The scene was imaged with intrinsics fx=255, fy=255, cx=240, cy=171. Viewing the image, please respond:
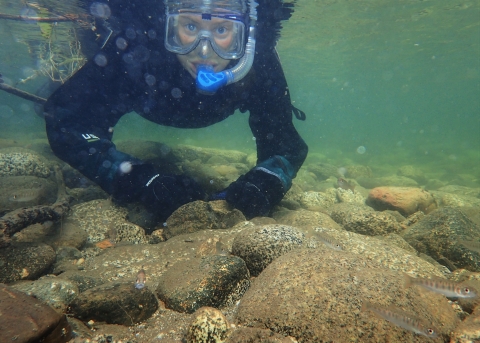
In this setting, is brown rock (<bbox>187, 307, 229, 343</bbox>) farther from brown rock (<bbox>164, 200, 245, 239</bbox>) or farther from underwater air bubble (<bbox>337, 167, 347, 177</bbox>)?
underwater air bubble (<bbox>337, 167, 347, 177</bbox>)

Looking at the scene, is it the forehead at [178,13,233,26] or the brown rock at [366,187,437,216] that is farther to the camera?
the brown rock at [366,187,437,216]

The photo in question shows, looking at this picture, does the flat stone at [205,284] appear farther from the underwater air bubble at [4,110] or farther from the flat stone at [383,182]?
the underwater air bubble at [4,110]

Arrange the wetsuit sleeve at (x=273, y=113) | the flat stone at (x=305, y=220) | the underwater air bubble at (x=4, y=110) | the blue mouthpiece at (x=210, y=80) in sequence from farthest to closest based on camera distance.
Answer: the underwater air bubble at (x=4, y=110) → the wetsuit sleeve at (x=273, y=113) → the blue mouthpiece at (x=210, y=80) → the flat stone at (x=305, y=220)

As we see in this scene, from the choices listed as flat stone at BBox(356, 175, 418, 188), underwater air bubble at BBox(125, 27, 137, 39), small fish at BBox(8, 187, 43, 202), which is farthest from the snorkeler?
flat stone at BBox(356, 175, 418, 188)

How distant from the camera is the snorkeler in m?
4.70

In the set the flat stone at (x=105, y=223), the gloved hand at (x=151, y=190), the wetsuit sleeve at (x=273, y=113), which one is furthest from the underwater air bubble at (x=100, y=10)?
the flat stone at (x=105, y=223)

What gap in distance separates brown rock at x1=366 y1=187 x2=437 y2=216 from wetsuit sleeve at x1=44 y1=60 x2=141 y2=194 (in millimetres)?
6049

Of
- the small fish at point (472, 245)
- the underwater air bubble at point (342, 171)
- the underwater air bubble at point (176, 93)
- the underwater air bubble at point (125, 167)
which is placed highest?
the underwater air bubble at point (176, 93)

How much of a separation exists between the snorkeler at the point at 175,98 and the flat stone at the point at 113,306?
2.23 meters

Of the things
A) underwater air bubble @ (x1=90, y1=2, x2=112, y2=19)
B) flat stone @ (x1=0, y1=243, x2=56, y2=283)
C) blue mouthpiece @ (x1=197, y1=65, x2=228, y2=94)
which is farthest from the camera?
underwater air bubble @ (x1=90, y1=2, x2=112, y2=19)

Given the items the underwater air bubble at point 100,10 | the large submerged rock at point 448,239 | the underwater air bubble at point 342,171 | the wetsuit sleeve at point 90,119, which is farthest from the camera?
the underwater air bubble at point 342,171

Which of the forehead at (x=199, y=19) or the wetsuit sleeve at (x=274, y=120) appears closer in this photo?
the forehead at (x=199, y=19)

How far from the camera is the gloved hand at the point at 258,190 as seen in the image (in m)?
4.68

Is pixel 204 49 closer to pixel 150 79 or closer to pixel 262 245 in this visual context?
pixel 150 79
